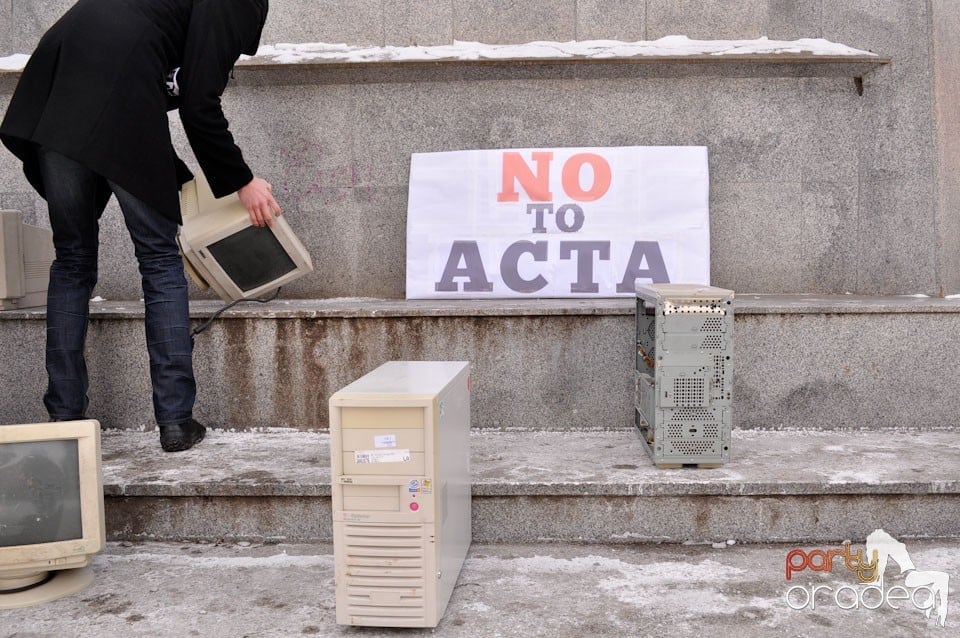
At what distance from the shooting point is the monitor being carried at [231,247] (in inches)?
151

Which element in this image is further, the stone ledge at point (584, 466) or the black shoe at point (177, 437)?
the black shoe at point (177, 437)

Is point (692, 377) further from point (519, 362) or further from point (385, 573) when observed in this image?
point (385, 573)

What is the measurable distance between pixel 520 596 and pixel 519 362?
1463 mm

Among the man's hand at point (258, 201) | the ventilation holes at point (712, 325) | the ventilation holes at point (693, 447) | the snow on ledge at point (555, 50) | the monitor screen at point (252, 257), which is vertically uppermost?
the snow on ledge at point (555, 50)

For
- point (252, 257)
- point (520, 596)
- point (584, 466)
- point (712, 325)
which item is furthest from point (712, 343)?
point (252, 257)

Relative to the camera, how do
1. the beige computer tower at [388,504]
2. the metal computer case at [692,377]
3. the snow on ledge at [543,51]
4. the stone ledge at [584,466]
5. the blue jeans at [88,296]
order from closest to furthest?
the beige computer tower at [388,504], the stone ledge at [584,466], the metal computer case at [692,377], the blue jeans at [88,296], the snow on ledge at [543,51]

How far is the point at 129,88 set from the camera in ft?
10.2

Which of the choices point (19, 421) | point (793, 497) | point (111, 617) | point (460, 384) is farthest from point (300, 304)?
point (793, 497)

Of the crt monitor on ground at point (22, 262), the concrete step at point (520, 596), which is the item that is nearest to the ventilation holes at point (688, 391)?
the concrete step at point (520, 596)

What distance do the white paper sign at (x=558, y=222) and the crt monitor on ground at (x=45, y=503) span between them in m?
2.52

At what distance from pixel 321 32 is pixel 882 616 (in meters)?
4.71

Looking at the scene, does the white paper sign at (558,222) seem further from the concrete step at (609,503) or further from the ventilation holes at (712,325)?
the concrete step at (609,503)

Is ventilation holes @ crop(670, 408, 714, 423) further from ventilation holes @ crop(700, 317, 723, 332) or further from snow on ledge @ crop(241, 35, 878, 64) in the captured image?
snow on ledge @ crop(241, 35, 878, 64)

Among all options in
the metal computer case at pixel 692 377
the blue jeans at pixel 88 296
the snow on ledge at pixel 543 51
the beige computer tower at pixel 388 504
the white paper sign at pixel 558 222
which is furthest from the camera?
the snow on ledge at pixel 543 51
